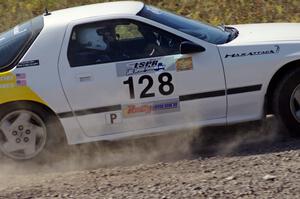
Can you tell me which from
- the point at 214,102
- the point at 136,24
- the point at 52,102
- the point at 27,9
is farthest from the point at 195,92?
the point at 27,9

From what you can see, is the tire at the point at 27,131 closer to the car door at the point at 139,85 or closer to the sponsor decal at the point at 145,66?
the car door at the point at 139,85

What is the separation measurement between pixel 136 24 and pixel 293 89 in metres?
1.76

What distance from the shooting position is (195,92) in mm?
6496

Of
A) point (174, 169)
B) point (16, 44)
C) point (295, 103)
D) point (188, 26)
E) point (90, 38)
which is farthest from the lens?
point (188, 26)

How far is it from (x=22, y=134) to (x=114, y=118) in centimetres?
96

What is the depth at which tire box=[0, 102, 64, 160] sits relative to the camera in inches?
258

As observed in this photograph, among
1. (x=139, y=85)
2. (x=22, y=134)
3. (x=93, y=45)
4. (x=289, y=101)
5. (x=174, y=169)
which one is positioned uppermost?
(x=93, y=45)

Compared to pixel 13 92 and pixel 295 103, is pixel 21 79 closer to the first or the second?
pixel 13 92

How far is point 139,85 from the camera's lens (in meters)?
6.45

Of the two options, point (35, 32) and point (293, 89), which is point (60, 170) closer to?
point (35, 32)

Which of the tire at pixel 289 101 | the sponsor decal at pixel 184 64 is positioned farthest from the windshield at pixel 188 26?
the tire at pixel 289 101

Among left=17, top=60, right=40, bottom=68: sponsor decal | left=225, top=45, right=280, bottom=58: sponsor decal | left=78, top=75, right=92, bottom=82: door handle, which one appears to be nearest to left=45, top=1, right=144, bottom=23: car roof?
left=17, top=60, right=40, bottom=68: sponsor decal

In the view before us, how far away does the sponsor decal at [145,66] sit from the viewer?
21.2 ft

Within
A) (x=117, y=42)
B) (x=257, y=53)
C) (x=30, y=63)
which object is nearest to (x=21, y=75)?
(x=30, y=63)
